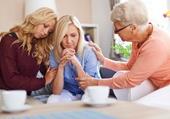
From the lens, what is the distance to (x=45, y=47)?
2.03 meters

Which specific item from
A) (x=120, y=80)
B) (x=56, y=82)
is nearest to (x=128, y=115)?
(x=120, y=80)

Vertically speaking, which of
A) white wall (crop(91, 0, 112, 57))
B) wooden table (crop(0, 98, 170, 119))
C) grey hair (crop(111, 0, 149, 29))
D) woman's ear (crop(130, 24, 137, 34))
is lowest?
white wall (crop(91, 0, 112, 57))

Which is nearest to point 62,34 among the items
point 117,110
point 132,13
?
point 132,13

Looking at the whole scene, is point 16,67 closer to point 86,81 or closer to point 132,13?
point 86,81

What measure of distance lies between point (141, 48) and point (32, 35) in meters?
0.66

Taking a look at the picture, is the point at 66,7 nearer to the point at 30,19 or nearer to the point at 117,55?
the point at 117,55

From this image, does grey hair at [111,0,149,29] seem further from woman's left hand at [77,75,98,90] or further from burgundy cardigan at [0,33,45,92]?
burgundy cardigan at [0,33,45,92]

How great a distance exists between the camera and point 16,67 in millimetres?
1976

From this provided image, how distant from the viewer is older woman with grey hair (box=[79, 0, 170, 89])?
1780 millimetres

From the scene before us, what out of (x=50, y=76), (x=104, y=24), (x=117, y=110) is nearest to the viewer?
(x=117, y=110)

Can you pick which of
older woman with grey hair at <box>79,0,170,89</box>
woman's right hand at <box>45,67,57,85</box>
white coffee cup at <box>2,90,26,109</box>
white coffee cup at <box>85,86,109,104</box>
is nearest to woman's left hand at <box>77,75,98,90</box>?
older woman with grey hair at <box>79,0,170,89</box>

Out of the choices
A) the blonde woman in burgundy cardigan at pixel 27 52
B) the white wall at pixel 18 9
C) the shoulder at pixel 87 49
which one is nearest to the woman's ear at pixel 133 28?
the shoulder at pixel 87 49

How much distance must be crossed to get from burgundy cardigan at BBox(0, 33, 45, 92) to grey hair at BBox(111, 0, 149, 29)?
59 centimetres

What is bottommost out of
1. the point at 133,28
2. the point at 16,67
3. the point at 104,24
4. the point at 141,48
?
the point at 104,24
